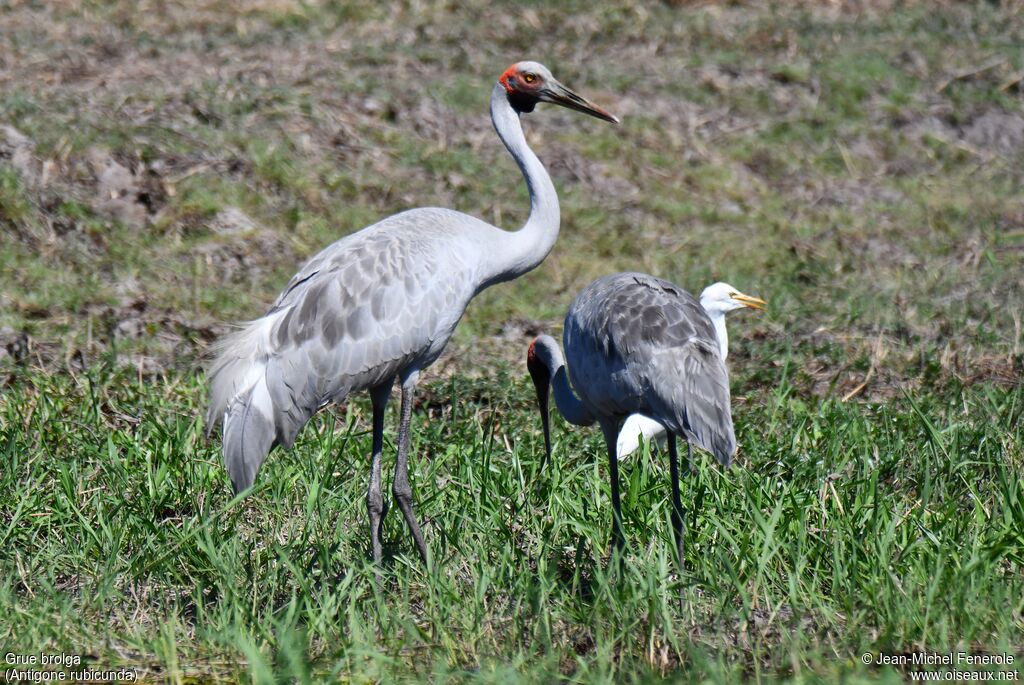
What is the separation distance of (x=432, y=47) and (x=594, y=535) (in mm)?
7578

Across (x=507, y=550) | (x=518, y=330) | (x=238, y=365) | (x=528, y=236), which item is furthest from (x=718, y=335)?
(x=518, y=330)

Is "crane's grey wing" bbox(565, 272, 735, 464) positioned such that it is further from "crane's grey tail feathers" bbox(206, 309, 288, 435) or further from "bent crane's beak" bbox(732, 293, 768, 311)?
"bent crane's beak" bbox(732, 293, 768, 311)

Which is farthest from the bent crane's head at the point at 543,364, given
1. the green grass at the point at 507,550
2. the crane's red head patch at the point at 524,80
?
the crane's red head patch at the point at 524,80

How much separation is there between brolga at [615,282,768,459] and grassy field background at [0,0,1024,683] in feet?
0.48

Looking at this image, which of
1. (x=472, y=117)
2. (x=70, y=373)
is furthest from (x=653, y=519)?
(x=472, y=117)

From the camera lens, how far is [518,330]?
7176mm

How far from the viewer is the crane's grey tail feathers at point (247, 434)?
4.34 m

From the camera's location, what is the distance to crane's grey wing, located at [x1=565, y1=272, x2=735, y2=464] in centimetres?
398

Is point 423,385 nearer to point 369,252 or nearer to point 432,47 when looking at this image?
point 369,252

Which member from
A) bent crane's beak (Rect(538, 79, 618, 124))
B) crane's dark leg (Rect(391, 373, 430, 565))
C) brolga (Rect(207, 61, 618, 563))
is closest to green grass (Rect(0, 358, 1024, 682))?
crane's dark leg (Rect(391, 373, 430, 565))

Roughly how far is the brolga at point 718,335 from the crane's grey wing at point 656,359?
0.51 metres

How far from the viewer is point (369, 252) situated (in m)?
4.66

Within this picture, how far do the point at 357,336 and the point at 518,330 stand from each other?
268 cm

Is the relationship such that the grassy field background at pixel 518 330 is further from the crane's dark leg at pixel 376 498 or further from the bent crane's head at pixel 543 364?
the bent crane's head at pixel 543 364
